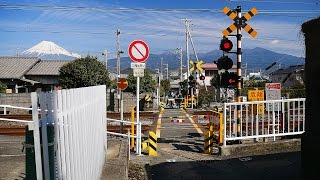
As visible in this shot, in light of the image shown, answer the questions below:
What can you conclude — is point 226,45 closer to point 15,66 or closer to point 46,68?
point 15,66

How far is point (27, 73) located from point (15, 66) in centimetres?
167

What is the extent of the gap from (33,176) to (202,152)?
29.1 ft

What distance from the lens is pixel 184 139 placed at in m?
14.0

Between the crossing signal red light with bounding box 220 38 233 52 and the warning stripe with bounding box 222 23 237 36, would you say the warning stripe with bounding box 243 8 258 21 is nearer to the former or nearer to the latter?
the warning stripe with bounding box 222 23 237 36

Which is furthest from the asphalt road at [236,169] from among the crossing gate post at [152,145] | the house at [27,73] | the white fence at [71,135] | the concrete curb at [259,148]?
the house at [27,73]

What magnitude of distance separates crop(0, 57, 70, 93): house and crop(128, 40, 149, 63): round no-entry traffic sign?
34.5m

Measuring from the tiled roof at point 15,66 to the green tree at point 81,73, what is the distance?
25.0 feet

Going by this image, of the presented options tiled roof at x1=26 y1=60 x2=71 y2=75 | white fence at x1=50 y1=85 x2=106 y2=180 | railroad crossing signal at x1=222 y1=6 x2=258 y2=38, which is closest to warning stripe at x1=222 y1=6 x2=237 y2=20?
railroad crossing signal at x1=222 y1=6 x2=258 y2=38

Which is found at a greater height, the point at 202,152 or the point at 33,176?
the point at 33,176

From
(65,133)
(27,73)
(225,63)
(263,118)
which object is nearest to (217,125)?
(263,118)

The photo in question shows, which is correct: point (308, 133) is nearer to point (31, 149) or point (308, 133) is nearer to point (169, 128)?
point (31, 149)

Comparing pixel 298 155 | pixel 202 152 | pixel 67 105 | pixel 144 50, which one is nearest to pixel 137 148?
pixel 202 152

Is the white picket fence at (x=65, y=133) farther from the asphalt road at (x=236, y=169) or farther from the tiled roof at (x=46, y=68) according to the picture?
the tiled roof at (x=46, y=68)

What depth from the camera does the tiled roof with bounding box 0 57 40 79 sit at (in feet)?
148
